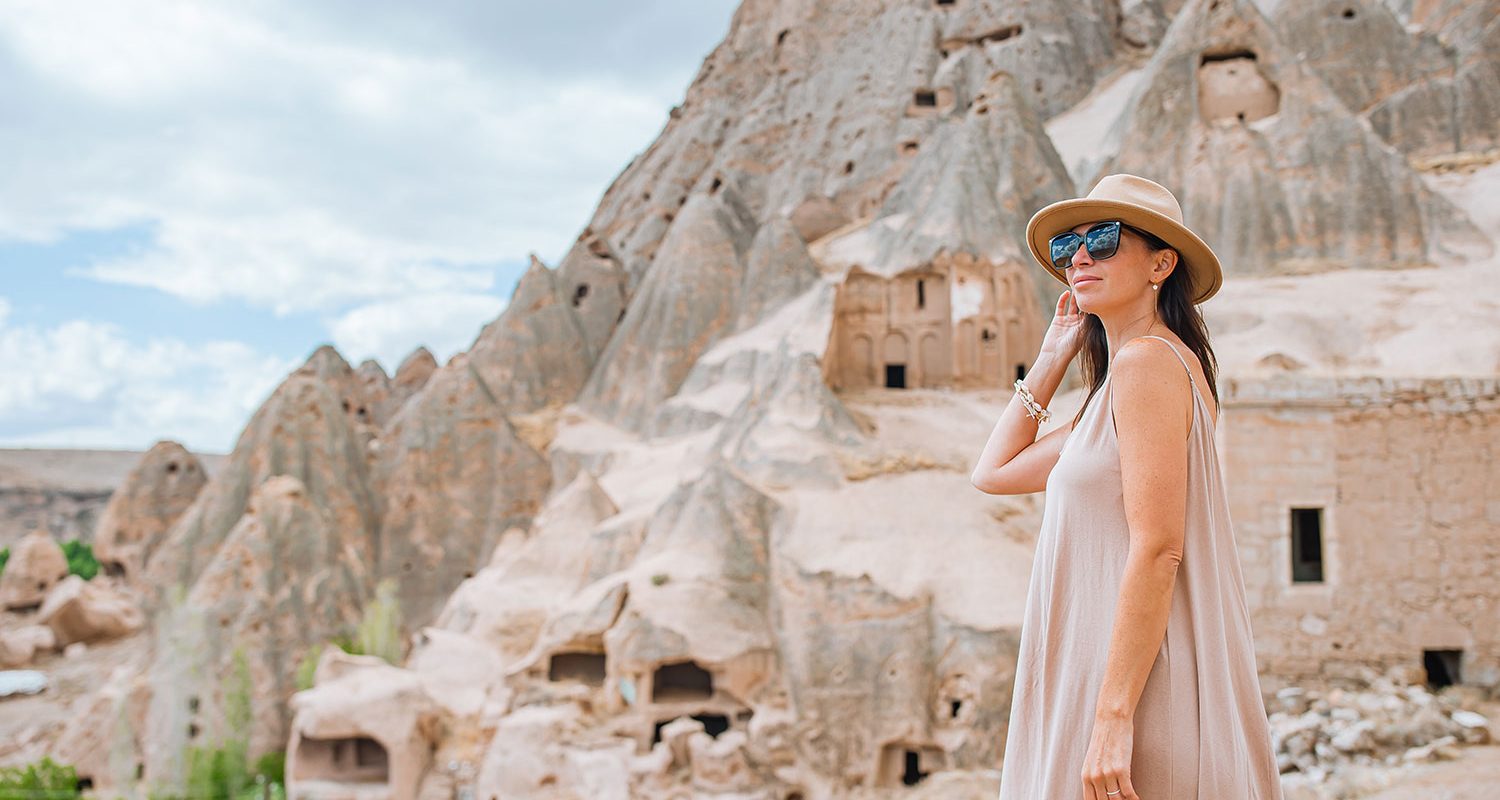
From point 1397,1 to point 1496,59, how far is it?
6692mm

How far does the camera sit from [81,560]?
3728cm

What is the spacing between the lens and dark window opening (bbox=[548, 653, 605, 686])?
50.3ft

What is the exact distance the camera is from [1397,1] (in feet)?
96.2

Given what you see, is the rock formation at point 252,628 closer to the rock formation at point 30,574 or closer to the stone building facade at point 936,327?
the stone building facade at point 936,327

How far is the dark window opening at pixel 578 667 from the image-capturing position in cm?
1534

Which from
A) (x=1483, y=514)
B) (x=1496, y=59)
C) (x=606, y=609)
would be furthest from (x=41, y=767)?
(x=1496, y=59)

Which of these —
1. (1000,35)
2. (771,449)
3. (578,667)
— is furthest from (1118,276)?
(1000,35)

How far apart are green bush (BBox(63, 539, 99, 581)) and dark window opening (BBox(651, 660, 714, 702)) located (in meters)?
27.6

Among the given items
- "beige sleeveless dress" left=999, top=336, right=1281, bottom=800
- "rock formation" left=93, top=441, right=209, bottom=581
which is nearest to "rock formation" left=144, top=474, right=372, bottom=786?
"rock formation" left=93, top=441, right=209, bottom=581

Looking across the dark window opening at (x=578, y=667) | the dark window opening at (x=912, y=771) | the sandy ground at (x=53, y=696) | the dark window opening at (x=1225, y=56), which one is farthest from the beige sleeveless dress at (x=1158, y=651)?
the dark window opening at (x=1225, y=56)

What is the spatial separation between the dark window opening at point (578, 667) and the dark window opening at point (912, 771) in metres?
4.34

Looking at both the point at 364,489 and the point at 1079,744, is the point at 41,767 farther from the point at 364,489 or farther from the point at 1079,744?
the point at 1079,744

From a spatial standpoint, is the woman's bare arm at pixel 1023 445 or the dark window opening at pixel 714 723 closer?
the woman's bare arm at pixel 1023 445

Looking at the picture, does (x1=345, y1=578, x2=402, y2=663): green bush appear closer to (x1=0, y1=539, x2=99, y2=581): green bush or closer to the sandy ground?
the sandy ground
